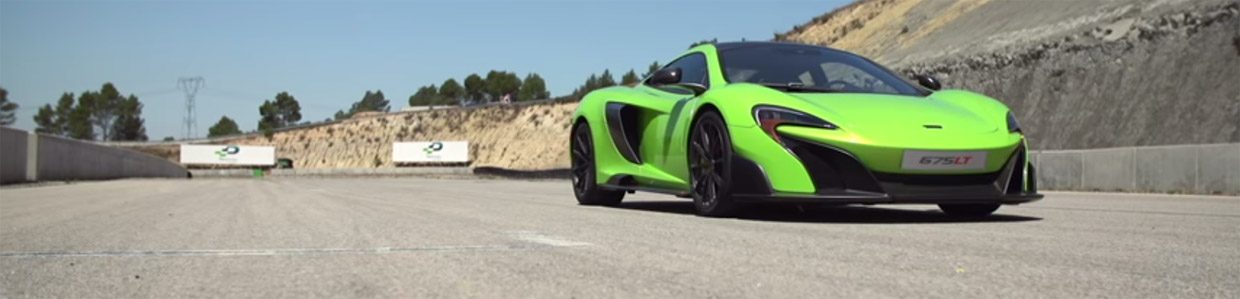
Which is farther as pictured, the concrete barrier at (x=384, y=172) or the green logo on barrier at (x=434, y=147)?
the green logo on barrier at (x=434, y=147)

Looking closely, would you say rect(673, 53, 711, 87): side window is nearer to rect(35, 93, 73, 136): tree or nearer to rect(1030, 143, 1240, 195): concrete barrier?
rect(1030, 143, 1240, 195): concrete barrier

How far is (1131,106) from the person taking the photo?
2714 centimetres

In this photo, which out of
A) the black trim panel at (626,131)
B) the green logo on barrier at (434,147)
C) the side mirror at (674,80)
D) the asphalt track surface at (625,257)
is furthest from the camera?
the green logo on barrier at (434,147)

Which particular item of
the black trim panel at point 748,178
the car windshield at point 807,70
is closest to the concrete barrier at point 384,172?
the car windshield at point 807,70

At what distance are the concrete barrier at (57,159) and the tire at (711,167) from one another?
→ 61.4 ft

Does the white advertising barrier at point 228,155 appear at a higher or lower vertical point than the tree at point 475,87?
lower

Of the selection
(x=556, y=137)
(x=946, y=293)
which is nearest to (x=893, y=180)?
(x=946, y=293)

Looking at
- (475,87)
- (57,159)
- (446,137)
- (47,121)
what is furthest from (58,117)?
(57,159)

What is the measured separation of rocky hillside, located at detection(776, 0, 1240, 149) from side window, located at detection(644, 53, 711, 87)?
18696 millimetres

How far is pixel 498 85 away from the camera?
191750 millimetres

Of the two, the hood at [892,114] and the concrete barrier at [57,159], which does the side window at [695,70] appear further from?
the concrete barrier at [57,159]

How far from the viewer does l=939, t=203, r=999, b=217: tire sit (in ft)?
24.9

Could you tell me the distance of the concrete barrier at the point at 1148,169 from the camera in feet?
46.7

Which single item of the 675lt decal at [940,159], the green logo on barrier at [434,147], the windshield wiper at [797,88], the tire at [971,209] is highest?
the green logo on barrier at [434,147]
